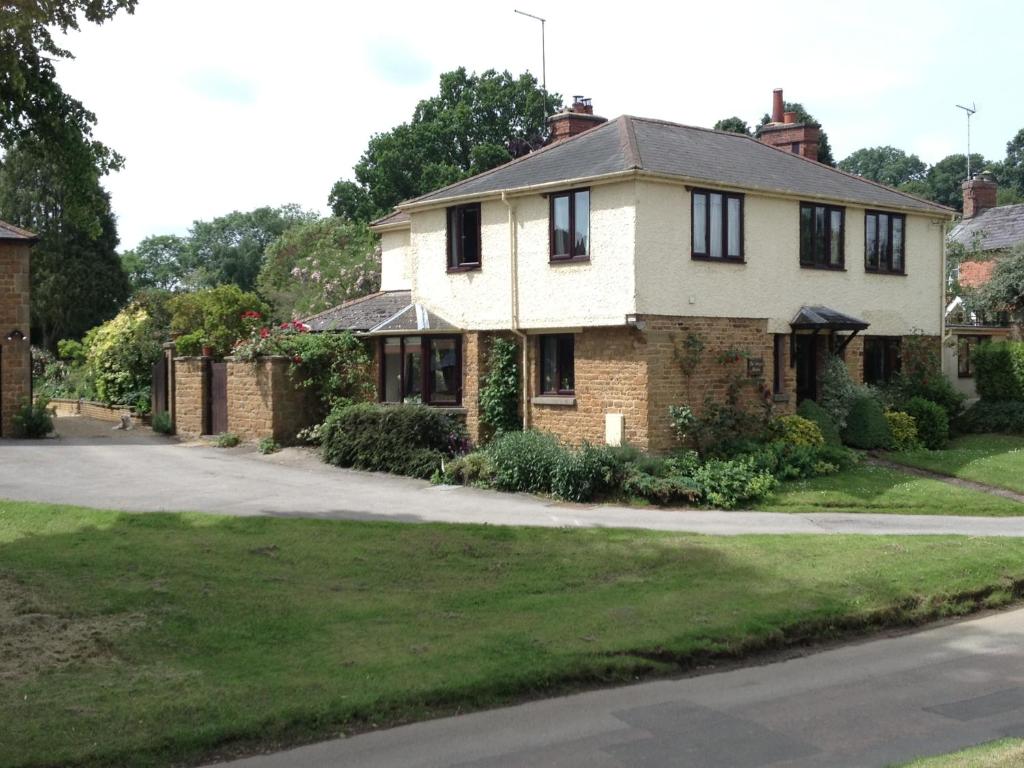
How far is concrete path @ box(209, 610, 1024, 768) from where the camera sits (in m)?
6.88

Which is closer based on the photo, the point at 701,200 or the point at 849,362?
the point at 701,200

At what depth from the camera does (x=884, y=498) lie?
17.8 meters

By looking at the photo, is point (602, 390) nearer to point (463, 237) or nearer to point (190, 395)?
point (463, 237)

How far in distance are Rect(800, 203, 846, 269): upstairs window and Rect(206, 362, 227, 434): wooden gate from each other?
44.5 ft

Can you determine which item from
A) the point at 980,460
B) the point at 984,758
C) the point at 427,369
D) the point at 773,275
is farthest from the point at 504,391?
the point at 984,758

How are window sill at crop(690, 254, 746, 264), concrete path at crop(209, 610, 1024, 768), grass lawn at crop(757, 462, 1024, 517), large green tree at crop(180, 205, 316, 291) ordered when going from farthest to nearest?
large green tree at crop(180, 205, 316, 291) < window sill at crop(690, 254, 746, 264) < grass lawn at crop(757, 462, 1024, 517) < concrete path at crop(209, 610, 1024, 768)

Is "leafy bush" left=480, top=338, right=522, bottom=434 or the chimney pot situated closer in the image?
"leafy bush" left=480, top=338, right=522, bottom=434

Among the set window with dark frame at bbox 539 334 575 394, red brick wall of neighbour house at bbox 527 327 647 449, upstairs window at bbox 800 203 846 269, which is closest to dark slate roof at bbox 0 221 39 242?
window with dark frame at bbox 539 334 575 394

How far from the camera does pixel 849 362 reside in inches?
939

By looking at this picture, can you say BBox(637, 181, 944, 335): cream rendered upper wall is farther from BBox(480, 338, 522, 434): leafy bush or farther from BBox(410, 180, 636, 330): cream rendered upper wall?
BBox(480, 338, 522, 434): leafy bush

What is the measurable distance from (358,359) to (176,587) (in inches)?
518

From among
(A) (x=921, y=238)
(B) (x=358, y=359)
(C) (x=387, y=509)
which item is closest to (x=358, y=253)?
(B) (x=358, y=359)

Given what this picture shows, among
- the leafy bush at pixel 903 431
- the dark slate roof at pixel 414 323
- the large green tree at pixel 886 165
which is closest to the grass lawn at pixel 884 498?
the leafy bush at pixel 903 431

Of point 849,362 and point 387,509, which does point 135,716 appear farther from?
point 849,362
